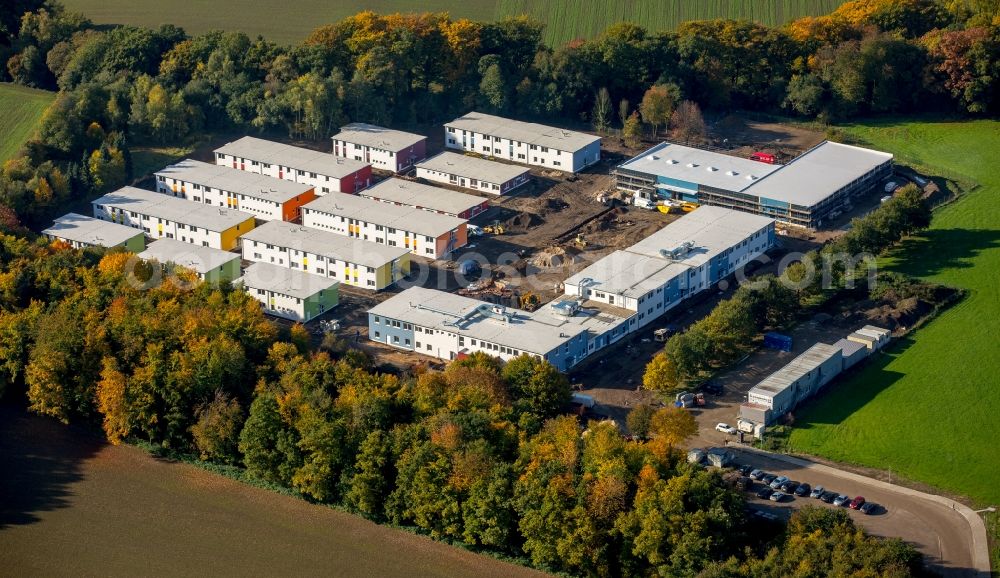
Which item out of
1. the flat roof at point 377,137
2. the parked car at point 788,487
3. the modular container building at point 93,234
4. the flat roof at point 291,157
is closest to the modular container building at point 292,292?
the modular container building at point 93,234

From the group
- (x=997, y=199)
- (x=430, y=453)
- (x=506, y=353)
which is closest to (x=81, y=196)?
(x=506, y=353)

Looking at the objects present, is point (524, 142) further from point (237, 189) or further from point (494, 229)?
point (237, 189)

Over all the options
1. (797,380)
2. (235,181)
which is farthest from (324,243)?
(797,380)

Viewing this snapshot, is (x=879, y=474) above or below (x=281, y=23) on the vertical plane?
below

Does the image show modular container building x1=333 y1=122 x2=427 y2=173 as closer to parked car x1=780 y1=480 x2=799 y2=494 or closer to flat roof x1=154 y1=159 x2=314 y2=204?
flat roof x1=154 y1=159 x2=314 y2=204

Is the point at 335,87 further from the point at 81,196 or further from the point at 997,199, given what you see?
the point at 997,199

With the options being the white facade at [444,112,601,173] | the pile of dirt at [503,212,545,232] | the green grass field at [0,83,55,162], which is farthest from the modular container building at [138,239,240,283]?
the white facade at [444,112,601,173]

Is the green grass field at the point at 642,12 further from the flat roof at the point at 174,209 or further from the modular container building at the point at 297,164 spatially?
the flat roof at the point at 174,209
